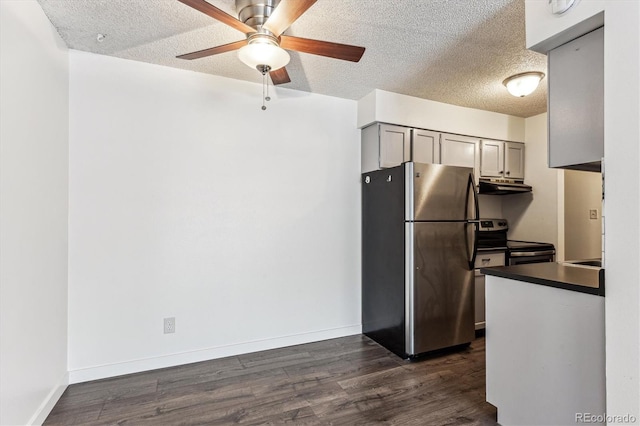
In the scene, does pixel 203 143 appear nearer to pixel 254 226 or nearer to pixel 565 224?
pixel 254 226

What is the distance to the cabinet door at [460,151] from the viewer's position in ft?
11.5

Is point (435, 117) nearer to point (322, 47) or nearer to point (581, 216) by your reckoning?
point (322, 47)

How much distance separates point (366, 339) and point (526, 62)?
2.80 m

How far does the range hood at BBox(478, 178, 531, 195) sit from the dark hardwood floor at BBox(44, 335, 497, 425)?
6.05ft

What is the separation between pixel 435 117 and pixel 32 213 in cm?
343

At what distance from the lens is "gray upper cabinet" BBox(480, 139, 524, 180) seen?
12.4ft

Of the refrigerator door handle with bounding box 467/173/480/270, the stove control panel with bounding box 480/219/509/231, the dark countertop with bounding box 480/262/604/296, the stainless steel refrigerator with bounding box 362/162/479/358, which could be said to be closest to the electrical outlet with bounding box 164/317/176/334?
the stainless steel refrigerator with bounding box 362/162/479/358

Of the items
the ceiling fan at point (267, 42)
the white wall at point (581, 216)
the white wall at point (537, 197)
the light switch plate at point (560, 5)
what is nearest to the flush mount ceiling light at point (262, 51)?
the ceiling fan at point (267, 42)

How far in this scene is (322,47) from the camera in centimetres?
187

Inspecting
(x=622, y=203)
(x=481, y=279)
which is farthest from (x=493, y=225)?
(x=622, y=203)

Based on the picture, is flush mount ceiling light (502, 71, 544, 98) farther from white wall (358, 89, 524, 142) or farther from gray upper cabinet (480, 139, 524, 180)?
gray upper cabinet (480, 139, 524, 180)

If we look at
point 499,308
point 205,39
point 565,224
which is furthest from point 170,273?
point 565,224

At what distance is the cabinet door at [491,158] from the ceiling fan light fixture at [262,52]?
2816 mm

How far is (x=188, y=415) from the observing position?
201 centimetres
